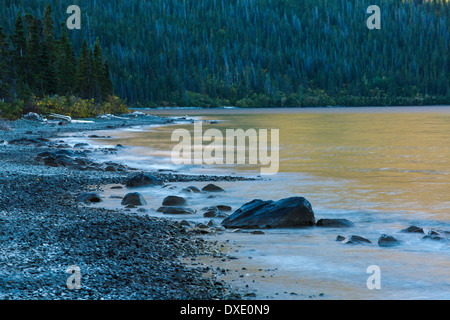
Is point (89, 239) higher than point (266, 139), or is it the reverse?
point (89, 239)

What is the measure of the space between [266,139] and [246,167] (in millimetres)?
19293

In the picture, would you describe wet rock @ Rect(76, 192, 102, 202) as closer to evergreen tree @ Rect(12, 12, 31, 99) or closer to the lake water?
the lake water

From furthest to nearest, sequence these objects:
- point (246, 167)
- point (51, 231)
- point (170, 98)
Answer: point (170, 98), point (246, 167), point (51, 231)

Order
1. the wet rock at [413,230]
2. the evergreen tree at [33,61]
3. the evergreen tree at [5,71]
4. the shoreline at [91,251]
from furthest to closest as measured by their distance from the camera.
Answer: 1. the evergreen tree at [33,61]
2. the evergreen tree at [5,71]
3. the wet rock at [413,230]
4. the shoreline at [91,251]

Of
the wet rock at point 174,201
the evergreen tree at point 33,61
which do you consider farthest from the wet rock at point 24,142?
the evergreen tree at point 33,61

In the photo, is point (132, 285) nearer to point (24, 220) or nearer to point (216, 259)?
point (216, 259)

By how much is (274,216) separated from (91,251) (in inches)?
204

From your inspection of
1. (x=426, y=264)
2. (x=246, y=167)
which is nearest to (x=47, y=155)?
(x=246, y=167)

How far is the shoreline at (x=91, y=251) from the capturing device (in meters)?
7.83

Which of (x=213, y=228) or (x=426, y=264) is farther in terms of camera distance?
(x=213, y=228)

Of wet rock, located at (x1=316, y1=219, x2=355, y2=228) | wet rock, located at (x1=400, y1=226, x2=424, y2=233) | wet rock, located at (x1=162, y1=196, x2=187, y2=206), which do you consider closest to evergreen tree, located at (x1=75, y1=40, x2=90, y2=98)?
wet rock, located at (x1=162, y1=196, x2=187, y2=206)

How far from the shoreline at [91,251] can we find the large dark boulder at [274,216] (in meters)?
1.60

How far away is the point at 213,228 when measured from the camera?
12.6m

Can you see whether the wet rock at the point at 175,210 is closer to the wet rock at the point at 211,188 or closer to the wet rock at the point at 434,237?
the wet rock at the point at 211,188
